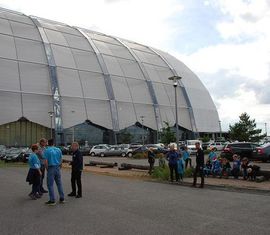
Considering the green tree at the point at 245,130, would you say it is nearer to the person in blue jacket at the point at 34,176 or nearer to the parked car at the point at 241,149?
the parked car at the point at 241,149

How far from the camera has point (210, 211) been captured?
9836mm

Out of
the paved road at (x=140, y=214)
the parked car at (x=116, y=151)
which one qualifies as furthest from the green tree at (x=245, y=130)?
the paved road at (x=140, y=214)

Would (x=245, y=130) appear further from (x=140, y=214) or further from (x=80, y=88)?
(x=140, y=214)

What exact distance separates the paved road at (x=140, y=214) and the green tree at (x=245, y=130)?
58360mm

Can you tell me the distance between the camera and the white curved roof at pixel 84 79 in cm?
6400

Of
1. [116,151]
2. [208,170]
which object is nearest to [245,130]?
[116,151]

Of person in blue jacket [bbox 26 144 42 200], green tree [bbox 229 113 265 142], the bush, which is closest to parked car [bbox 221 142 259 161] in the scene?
the bush

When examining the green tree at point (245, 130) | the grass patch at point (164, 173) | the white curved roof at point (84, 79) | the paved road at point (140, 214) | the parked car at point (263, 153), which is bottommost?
the paved road at point (140, 214)

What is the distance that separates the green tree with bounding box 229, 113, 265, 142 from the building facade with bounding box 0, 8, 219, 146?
14.6 m

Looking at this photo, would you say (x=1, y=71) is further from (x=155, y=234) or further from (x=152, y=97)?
(x=155, y=234)

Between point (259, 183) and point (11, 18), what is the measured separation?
6517cm

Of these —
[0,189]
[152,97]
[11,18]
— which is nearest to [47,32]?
[11,18]

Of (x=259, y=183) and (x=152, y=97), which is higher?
(x=152, y=97)

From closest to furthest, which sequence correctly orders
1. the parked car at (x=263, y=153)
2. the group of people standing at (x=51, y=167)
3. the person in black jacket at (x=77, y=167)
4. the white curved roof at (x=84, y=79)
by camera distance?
the group of people standing at (x=51, y=167) → the person in black jacket at (x=77, y=167) → the parked car at (x=263, y=153) → the white curved roof at (x=84, y=79)
